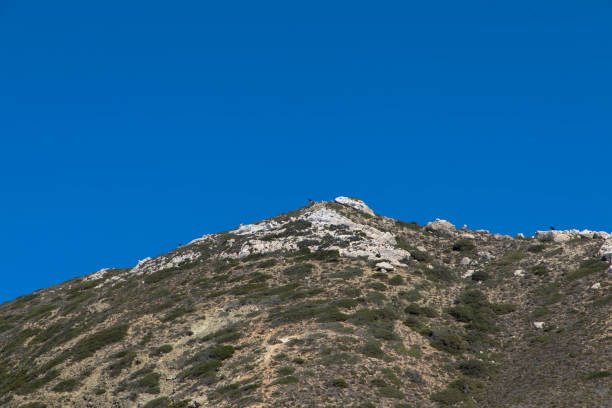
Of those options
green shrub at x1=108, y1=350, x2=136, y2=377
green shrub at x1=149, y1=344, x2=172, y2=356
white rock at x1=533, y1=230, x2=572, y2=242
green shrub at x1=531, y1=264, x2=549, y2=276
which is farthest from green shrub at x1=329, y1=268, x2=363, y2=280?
white rock at x1=533, y1=230, x2=572, y2=242

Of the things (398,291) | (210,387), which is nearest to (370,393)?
(210,387)

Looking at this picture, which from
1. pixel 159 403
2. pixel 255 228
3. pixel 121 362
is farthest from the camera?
pixel 255 228

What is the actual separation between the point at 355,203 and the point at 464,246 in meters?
21.3

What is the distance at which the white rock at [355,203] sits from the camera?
10631 centimetres

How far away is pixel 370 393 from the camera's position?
4991 cm

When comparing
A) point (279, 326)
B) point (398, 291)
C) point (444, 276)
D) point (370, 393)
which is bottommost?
point (370, 393)

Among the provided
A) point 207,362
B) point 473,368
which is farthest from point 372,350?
point 207,362

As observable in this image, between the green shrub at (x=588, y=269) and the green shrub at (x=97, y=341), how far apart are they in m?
51.7

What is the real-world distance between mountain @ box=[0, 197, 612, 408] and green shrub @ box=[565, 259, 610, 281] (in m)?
0.26

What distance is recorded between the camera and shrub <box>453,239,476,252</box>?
92.5 metres

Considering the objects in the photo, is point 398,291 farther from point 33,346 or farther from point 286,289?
point 33,346

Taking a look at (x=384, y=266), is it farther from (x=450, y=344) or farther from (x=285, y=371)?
(x=285, y=371)

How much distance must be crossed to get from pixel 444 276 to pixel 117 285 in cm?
4632

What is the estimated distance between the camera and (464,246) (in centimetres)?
9331
